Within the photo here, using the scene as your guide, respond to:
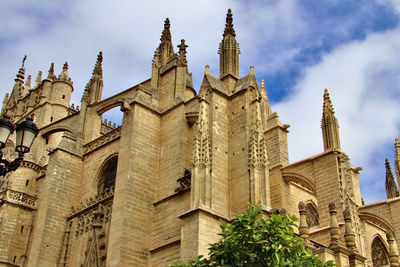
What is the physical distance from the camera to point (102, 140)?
2028 centimetres

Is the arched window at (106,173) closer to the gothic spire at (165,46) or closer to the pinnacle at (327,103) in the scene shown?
the gothic spire at (165,46)

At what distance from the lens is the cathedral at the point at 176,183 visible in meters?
14.6

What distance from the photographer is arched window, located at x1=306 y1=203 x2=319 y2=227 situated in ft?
64.1

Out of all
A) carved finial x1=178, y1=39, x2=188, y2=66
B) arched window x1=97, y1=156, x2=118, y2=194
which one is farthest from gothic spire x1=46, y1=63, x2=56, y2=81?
carved finial x1=178, y1=39, x2=188, y2=66

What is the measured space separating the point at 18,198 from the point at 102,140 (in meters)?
4.47

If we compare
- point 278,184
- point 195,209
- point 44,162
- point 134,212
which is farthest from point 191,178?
point 44,162

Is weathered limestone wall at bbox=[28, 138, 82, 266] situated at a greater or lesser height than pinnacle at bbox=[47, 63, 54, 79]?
lesser

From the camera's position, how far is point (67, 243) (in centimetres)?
1878

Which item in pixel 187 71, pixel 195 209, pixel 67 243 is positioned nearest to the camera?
pixel 195 209

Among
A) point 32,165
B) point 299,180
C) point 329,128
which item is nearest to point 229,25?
point 329,128

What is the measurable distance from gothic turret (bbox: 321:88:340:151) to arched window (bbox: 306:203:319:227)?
3332 mm

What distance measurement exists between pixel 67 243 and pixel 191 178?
257 inches

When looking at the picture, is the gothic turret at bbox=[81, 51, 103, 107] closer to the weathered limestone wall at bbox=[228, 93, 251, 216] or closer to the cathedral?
the cathedral

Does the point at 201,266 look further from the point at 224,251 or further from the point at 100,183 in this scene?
the point at 100,183
